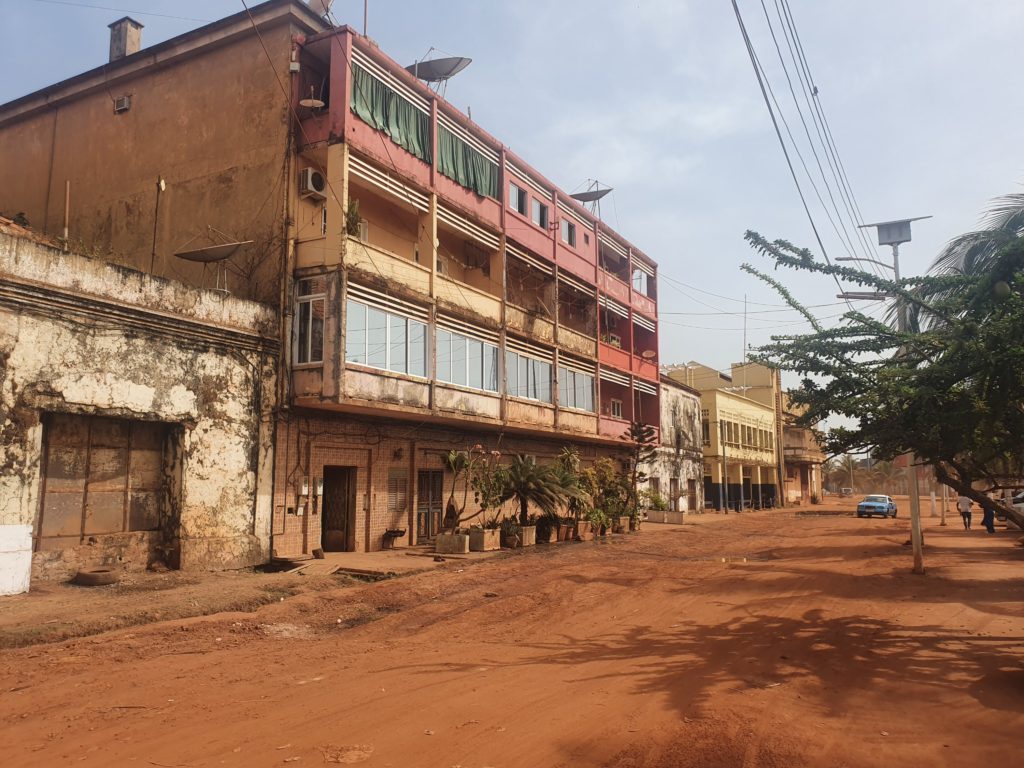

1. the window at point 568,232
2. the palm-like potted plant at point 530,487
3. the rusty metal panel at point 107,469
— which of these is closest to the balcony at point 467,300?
the palm-like potted plant at point 530,487

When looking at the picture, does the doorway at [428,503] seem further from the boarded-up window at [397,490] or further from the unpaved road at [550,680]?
the unpaved road at [550,680]

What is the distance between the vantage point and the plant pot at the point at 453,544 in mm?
18406

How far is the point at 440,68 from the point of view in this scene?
70.2 ft

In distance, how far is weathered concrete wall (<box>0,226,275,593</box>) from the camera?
11742 millimetres

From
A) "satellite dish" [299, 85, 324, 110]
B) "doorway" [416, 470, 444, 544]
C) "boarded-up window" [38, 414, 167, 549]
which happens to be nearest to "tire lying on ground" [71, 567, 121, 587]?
"boarded-up window" [38, 414, 167, 549]

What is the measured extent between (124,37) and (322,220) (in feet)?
31.9

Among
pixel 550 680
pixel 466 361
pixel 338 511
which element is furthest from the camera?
pixel 466 361

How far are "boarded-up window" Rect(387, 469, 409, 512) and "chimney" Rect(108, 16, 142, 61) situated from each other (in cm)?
1409

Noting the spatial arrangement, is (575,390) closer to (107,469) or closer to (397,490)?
(397,490)

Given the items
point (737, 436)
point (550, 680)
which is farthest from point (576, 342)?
point (737, 436)

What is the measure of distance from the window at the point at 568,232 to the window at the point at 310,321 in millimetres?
13288

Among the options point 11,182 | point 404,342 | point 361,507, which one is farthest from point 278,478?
point 11,182

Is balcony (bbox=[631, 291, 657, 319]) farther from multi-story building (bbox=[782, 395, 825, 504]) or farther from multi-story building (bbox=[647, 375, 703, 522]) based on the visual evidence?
multi-story building (bbox=[782, 395, 825, 504])

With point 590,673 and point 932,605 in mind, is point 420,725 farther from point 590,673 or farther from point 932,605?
point 932,605
